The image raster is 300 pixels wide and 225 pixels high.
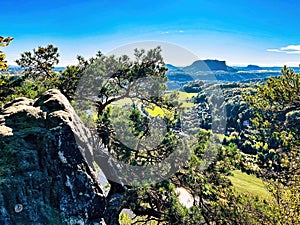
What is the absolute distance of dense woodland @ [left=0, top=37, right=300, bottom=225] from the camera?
35.6 feet

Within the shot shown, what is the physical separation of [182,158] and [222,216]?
2.75 meters

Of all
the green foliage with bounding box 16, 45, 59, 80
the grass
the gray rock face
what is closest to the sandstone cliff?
the gray rock face

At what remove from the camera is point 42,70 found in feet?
52.4

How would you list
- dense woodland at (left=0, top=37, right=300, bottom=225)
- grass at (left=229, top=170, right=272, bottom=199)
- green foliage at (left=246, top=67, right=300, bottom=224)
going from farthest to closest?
grass at (left=229, top=170, right=272, bottom=199) → green foliage at (left=246, top=67, right=300, bottom=224) → dense woodland at (left=0, top=37, right=300, bottom=225)

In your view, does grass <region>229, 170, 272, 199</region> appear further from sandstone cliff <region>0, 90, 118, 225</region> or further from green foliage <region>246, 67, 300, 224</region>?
sandstone cliff <region>0, 90, 118, 225</region>

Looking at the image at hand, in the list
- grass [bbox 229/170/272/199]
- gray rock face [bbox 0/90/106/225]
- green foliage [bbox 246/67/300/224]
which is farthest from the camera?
grass [bbox 229/170/272/199]

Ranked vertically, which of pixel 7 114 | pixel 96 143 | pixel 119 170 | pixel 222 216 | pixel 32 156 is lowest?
pixel 222 216

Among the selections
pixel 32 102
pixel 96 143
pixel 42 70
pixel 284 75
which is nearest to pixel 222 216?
pixel 96 143

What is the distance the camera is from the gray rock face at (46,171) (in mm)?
6629

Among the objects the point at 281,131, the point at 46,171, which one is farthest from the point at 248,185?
the point at 46,171

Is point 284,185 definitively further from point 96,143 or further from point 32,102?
point 32,102

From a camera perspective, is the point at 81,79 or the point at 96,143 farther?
the point at 81,79

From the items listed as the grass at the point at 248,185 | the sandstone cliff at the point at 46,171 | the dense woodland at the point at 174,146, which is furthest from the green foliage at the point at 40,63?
the grass at the point at 248,185

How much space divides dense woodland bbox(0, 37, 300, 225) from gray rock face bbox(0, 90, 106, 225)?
2.83m
